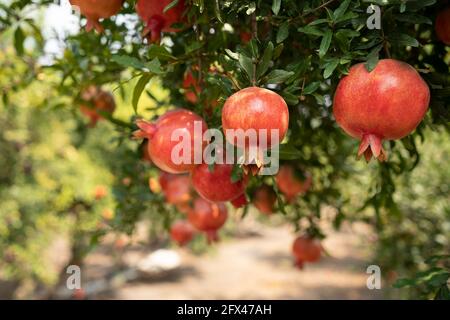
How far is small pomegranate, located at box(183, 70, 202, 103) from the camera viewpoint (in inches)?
38.8

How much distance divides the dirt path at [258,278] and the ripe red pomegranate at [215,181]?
3.77 metres

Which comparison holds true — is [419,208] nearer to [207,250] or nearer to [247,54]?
[247,54]

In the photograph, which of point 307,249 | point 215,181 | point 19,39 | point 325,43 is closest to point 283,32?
point 325,43

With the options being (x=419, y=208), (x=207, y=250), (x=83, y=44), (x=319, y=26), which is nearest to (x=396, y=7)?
(x=319, y=26)

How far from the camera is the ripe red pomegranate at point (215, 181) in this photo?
0.91 meters

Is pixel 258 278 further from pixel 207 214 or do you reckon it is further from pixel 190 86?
pixel 190 86

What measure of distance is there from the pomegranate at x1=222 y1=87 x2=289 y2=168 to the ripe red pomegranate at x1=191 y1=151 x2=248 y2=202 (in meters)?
0.20

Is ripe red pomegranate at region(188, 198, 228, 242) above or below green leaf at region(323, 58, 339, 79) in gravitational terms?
below

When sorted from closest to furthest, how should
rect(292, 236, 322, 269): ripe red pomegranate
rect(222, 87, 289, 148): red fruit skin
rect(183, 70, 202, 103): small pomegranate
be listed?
rect(222, 87, 289, 148): red fruit skin → rect(183, 70, 202, 103): small pomegranate → rect(292, 236, 322, 269): ripe red pomegranate

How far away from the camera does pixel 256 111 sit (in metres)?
0.69

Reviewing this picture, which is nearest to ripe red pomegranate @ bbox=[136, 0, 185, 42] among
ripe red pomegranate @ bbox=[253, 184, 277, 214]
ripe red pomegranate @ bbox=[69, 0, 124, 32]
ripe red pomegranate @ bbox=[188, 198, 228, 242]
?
ripe red pomegranate @ bbox=[69, 0, 124, 32]

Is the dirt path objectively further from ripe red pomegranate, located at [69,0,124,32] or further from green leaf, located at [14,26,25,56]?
ripe red pomegranate, located at [69,0,124,32]

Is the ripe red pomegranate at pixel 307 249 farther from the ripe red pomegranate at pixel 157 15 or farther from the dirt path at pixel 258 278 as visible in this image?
the dirt path at pixel 258 278

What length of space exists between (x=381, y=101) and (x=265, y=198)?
757 mm
